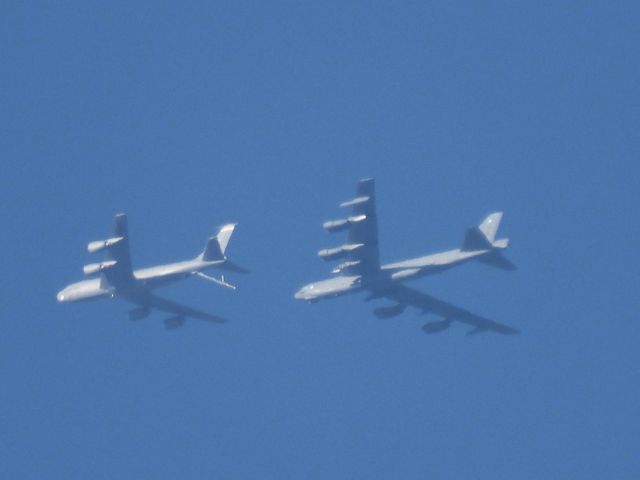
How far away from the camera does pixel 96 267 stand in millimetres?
127000

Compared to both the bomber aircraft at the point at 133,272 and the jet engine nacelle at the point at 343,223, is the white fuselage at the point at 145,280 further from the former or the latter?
the jet engine nacelle at the point at 343,223

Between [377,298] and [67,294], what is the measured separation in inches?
887

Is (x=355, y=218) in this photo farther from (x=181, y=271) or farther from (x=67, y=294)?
(x=67, y=294)

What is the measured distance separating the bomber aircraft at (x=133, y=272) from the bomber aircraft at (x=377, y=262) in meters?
6.55

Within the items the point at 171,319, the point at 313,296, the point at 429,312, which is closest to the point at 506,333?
the point at 429,312

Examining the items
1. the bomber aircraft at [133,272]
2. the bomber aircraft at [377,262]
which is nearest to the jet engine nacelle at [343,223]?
the bomber aircraft at [377,262]

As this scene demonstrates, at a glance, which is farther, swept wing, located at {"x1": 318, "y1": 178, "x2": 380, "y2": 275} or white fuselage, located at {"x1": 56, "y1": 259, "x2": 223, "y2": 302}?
white fuselage, located at {"x1": 56, "y1": 259, "x2": 223, "y2": 302}

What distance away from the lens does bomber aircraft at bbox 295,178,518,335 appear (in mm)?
119750

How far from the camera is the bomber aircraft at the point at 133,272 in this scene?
12550 cm

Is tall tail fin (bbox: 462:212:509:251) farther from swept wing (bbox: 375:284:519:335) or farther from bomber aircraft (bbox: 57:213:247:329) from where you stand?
bomber aircraft (bbox: 57:213:247:329)

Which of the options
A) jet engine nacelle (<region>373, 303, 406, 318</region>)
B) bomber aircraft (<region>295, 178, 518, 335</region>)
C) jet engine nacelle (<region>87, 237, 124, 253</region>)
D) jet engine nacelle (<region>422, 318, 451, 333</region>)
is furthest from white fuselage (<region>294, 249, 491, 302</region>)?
jet engine nacelle (<region>87, 237, 124, 253</region>)

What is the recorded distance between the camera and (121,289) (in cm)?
12838

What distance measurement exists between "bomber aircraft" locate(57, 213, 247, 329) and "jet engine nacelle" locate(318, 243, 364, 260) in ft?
22.3

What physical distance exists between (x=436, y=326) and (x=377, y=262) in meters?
10.7
